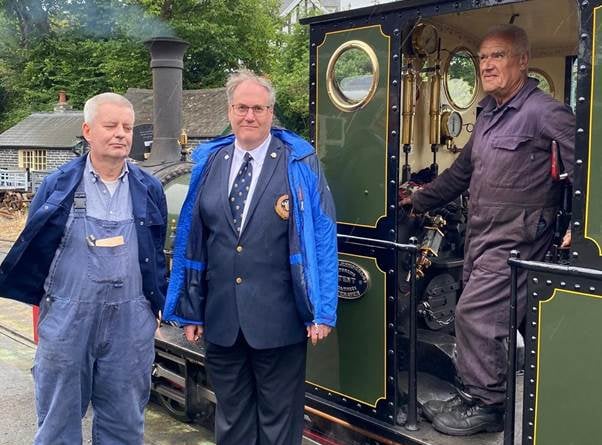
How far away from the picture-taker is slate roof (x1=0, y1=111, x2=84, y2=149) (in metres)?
23.9

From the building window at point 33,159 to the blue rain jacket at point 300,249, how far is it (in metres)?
23.5

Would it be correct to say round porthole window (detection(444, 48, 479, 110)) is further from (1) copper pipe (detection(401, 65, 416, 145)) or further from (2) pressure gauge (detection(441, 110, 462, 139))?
(1) copper pipe (detection(401, 65, 416, 145))

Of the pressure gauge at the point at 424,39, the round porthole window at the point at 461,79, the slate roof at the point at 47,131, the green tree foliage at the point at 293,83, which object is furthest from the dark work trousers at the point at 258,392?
the slate roof at the point at 47,131

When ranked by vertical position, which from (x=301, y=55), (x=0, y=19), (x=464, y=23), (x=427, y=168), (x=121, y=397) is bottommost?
(x=121, y=397)

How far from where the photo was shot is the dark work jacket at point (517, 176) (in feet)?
8.26

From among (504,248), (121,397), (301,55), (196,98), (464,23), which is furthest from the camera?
(301,55)

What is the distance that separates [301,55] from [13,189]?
11.4 meters

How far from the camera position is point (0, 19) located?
29547mm

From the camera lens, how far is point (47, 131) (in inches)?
974

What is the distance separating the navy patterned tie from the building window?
77.7 feet

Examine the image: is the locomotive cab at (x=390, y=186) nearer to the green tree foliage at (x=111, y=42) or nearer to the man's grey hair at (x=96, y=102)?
the man's grey hair at (x=96, y=102)

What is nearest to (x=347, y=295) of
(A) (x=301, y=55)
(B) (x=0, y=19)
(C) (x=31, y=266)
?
(C) (x=31, y=266)

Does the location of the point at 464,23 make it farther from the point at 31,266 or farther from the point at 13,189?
the point at 13,189

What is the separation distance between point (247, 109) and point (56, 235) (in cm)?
89
